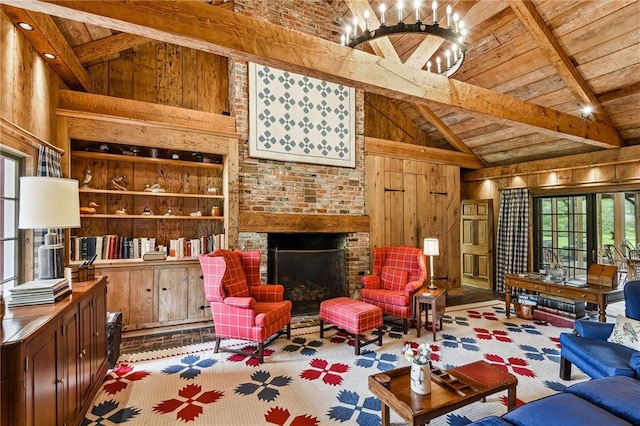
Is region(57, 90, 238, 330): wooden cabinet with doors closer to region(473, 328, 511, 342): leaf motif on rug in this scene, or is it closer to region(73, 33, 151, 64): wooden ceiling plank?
region(73, 33, 151, 64): wooden ceiling plank

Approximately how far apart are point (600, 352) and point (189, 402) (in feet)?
10.1

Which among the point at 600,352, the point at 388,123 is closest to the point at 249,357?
the point at 600,352

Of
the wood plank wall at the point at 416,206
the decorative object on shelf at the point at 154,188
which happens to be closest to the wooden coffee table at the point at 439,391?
the wood plank wall at the point at 416,206

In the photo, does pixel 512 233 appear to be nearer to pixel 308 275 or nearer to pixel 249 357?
pixel 308 275

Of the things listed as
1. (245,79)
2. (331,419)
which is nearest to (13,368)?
(331,419)

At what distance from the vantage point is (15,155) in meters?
2.72

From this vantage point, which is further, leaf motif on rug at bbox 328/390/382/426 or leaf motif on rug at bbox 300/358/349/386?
leaf motif on rug at bbox 300/358/349/386

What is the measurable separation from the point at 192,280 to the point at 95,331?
173 centimetres

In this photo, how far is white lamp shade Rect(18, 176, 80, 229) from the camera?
1953 millimetres

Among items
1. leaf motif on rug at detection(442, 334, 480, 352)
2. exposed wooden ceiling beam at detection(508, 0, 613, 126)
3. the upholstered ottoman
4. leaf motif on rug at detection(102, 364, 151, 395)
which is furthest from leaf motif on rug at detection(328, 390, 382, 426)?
exposed wooden ceiling beam at detection(508, 0, 613, 126)

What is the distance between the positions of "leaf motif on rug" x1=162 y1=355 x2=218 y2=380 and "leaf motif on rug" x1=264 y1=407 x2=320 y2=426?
93cm

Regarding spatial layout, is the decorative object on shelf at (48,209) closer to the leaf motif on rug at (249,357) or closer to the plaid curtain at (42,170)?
the plaid curtain at (42,170)

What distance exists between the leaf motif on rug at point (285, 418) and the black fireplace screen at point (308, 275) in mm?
2296

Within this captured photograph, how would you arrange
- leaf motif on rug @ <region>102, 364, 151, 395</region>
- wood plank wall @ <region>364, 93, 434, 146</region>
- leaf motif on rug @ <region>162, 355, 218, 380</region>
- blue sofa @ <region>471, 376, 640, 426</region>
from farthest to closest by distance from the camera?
wood plank wall @ <region>364, 93, 434, 146</region>, leaf motif on rug @ <region>162, 355, 218, 380</region>, leaf motif on rug @ <region>102, 364, 151, 395</region>, blue sofa @ <region>471, 376, 640, 426</region>
